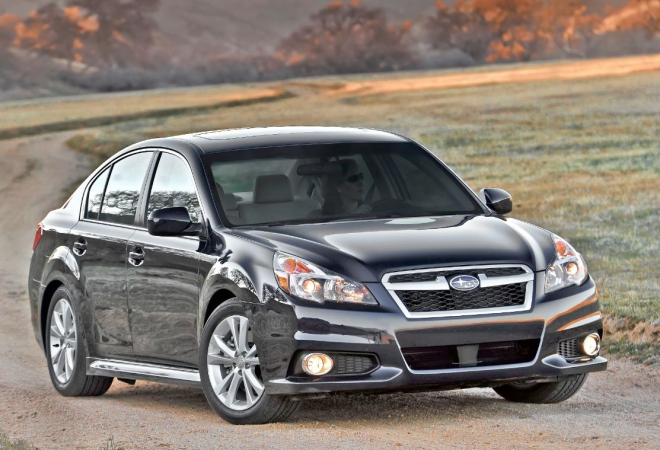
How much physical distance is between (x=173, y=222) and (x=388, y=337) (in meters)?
1.63

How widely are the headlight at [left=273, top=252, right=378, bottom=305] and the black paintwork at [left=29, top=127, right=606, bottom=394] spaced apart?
41 mm

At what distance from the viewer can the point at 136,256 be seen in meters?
9.37

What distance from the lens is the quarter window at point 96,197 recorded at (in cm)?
1034

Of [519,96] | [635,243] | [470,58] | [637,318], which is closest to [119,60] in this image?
[470,58]

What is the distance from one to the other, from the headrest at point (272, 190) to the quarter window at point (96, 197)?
1588 mm

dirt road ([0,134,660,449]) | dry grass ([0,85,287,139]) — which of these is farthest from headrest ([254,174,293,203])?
dry grass ([0,85,287,139])

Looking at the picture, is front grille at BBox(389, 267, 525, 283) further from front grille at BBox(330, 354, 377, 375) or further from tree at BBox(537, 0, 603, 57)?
tree at BBox(537, 0, 603, 57)

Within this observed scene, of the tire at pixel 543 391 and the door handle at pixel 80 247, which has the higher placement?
the door handle at pixel 80 247

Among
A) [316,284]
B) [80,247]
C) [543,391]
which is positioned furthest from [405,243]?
[80,247]

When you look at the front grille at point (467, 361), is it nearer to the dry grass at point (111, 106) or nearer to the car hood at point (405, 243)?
the car hood at point (405, 243)

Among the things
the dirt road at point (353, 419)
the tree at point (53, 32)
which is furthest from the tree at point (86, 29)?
the dirt road at point (353, 419)

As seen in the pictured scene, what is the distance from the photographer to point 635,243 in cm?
1911

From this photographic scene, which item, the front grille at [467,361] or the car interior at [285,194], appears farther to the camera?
the car interior at [285,194]

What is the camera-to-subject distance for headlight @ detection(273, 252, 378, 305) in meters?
7.87
